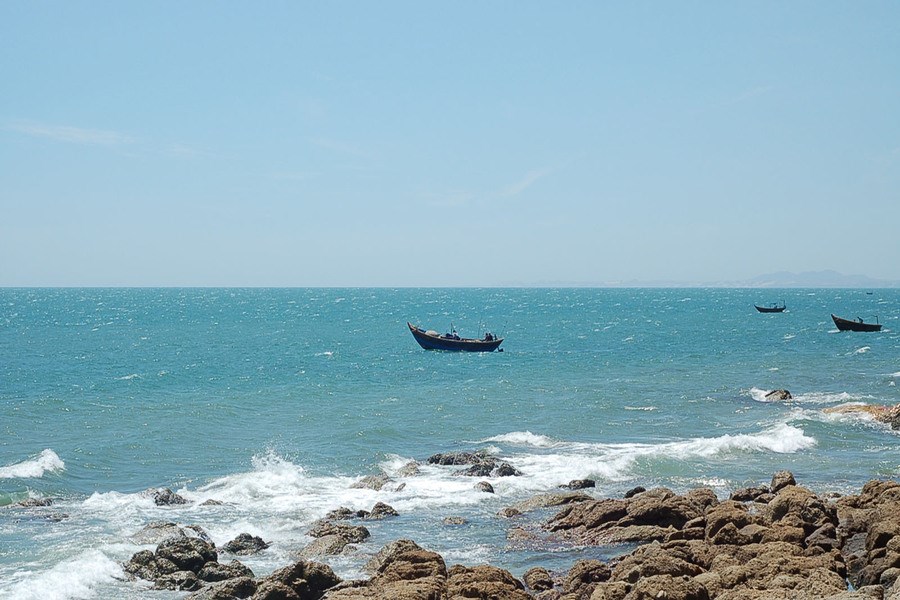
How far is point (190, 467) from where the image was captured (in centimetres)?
3422

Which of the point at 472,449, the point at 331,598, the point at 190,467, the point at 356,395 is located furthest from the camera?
the point at 356,395

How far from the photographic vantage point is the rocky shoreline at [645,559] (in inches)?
591

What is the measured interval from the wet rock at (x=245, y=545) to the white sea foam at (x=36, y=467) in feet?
44.0

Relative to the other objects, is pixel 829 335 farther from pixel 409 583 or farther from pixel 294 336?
pixel 409 583

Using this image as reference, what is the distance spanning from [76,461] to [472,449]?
633 inches

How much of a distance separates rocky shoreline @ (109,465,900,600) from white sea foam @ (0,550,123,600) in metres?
0.61

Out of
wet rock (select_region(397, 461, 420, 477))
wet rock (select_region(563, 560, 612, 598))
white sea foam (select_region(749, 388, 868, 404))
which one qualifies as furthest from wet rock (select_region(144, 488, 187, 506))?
white sea foam (select_region(749, 388, 868, 404))

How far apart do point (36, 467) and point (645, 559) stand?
25522 millimetres

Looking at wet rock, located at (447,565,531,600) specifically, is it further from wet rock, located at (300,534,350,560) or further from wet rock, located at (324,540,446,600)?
wet rock, located at (300,534,350,560)

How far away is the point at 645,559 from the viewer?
54.0ft

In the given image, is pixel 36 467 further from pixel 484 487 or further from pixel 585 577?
pixel 585 577

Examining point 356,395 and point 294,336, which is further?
point 294,336

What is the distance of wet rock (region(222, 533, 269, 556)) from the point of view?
22.3 meters

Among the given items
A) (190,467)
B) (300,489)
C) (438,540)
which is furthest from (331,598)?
(190,467)
